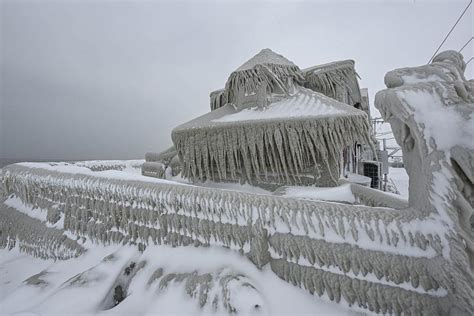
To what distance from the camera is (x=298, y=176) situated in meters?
5.34

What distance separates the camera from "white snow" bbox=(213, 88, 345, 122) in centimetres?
490

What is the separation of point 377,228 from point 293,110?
4.03m

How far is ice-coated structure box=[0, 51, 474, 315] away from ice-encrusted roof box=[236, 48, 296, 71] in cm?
500

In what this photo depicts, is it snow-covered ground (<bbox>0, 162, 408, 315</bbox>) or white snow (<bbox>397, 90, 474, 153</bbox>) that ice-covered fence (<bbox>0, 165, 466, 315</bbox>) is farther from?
white snow (<bbox>397, 90, 474, 153</bbox>)

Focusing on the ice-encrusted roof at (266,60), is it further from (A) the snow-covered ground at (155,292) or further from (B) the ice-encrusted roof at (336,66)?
(A) the snow-covered ground at (155,292)

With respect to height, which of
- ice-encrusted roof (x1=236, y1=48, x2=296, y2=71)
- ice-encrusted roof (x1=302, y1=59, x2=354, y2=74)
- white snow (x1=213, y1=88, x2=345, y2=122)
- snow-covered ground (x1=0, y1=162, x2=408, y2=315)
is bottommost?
snow-covered ground (x1=0, y1=162, x2=408, y2=315)

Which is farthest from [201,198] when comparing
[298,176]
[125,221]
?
[298,176]

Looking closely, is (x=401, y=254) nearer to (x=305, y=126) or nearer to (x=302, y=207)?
(x=302, y=207)

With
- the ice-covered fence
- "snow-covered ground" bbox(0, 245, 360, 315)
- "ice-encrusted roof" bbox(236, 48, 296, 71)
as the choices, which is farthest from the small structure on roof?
"snow-covered ground" bbox(0, 245, 360, 315)

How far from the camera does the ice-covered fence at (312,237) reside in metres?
1.55

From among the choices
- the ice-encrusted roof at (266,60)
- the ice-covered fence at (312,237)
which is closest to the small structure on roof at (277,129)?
the ice-encrusted roof at (266,60)

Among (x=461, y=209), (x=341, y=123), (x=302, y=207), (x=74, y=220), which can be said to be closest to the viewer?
(x=461, y=209)

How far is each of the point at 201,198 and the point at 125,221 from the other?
1510mm

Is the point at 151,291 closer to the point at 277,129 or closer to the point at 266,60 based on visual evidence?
the point at 277,129
